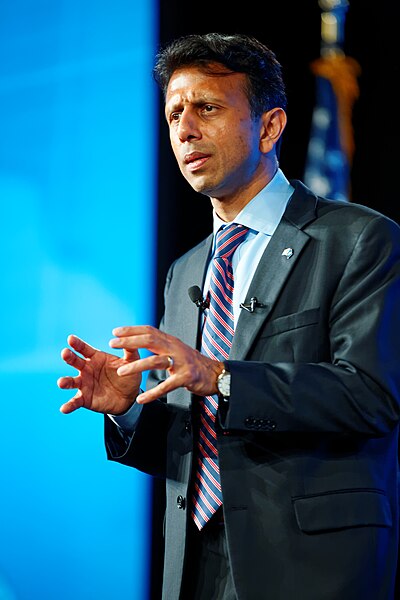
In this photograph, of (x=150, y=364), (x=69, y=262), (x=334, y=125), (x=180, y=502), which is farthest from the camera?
(x=334, y=125)

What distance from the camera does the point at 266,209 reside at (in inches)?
69.7

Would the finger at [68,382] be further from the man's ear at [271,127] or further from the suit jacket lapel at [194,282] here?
the man's ear at [271,127]

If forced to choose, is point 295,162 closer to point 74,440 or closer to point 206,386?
point 74,440

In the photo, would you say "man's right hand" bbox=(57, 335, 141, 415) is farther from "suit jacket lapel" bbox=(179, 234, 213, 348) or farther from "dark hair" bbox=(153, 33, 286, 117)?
"dark hair" bbox=(153, 33, 286, 117)

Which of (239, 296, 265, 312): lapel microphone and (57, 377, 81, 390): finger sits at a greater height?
(239, 296, 265, 312): lapel microphone

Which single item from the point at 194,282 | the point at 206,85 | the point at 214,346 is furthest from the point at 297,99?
the point at 214,346

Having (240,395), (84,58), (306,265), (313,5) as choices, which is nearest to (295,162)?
(313,5)

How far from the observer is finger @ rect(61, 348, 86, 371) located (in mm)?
1549

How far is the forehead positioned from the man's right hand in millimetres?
665

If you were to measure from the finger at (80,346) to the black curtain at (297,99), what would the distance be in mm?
1214

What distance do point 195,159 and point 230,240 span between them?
0.22 metres

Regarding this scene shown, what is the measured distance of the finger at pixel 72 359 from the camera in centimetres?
155

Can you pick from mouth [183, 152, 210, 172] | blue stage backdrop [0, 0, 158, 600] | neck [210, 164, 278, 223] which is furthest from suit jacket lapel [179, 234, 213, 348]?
blue stage backdrop [0, 0, 158, 600]

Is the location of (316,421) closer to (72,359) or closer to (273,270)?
(273,270)
